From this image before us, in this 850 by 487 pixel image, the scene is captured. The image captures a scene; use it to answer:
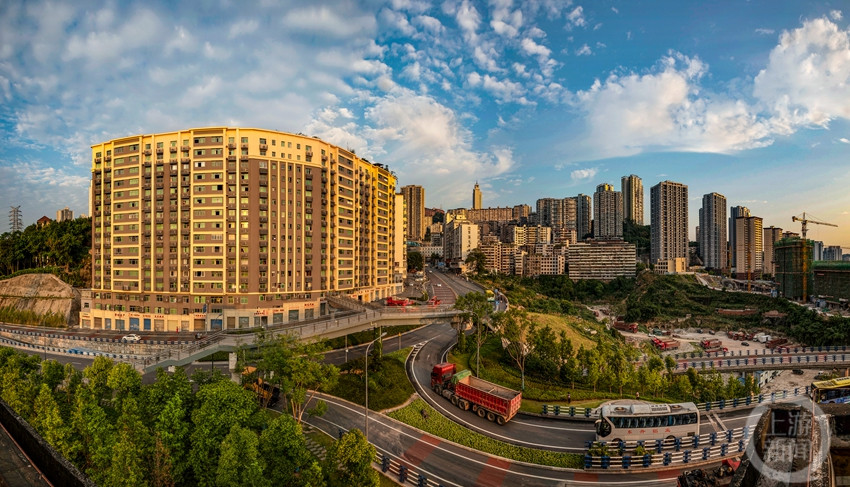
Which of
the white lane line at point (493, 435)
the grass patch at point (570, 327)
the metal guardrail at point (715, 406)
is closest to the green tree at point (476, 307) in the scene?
the white lane line at point (493, 435)

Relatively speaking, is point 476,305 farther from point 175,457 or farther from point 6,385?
point 6,385

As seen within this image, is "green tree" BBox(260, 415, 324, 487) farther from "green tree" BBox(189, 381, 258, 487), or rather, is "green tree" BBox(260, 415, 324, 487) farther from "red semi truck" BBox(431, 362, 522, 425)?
"red semi truck" BBox(431, 362, 522, 425)

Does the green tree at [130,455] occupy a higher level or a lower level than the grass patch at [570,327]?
higher

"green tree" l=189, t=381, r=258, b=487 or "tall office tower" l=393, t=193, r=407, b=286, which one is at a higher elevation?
"tall office tower" l=393, t=193, r=407, b=286

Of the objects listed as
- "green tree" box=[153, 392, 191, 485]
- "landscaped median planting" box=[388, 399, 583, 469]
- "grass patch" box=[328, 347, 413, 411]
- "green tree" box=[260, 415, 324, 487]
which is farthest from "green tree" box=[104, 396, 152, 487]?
"landscaped median planting" box=[388, 399, 583, 469]

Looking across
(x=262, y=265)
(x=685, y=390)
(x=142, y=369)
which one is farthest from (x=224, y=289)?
(x=685, y=390)

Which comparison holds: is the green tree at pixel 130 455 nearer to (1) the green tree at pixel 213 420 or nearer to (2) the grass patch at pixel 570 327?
(1) the green tree at pixel 213 420

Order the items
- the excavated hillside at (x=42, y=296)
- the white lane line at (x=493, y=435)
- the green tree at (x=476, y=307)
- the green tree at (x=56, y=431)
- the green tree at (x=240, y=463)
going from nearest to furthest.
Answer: the green tree at (x=240, y=463), the green tree at (x=56, y=431), the white lane line at (x=493, y=435), the green tree at (x=476, y=307), the excavated hillside at (x=42, y=296)
